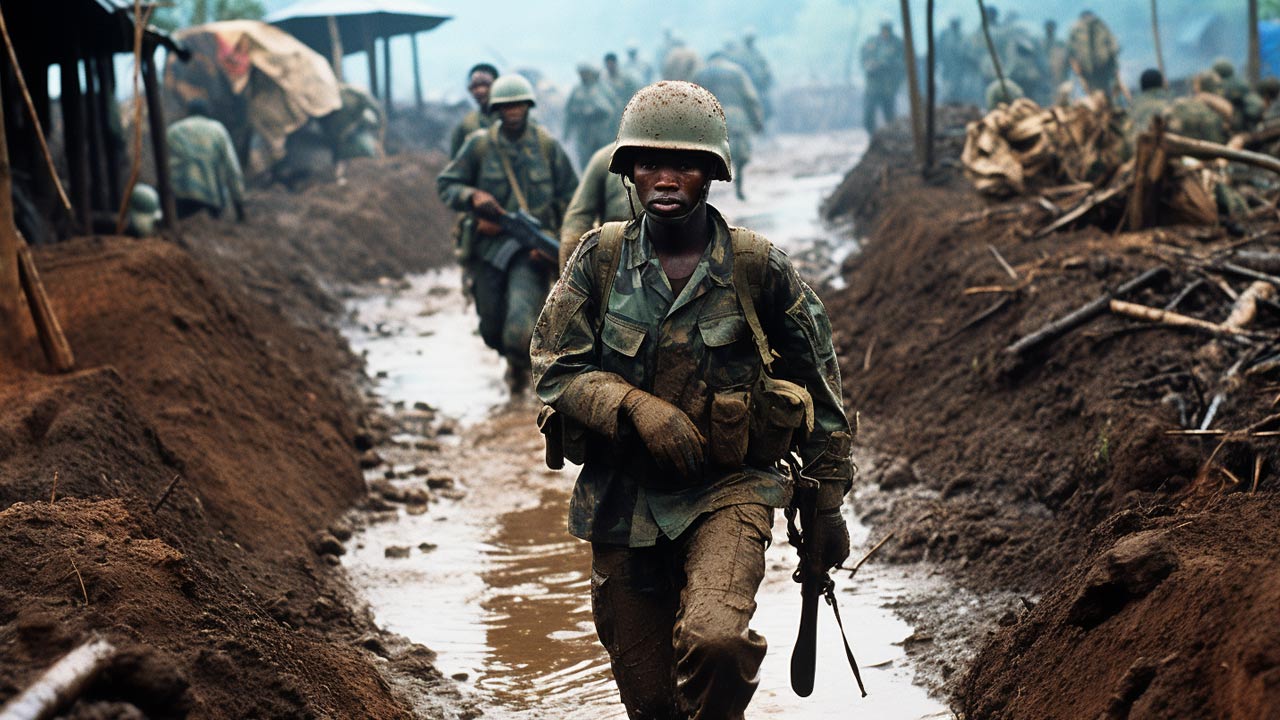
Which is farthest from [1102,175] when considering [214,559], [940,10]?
[940,10]

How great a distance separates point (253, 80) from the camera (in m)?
20.8

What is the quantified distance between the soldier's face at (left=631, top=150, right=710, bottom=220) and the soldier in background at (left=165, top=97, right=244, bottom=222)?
42.8 ft

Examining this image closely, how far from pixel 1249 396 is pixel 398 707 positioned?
10.4 feet

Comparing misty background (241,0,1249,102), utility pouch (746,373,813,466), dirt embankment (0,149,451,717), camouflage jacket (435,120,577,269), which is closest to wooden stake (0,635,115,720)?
dirt embankment (0,149,451,717)

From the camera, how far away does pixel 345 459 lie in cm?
804

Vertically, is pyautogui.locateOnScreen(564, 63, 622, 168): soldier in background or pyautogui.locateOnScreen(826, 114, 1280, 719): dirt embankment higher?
pyautogui.locateOnScreen(564, 63, 622, 168): soldier in background

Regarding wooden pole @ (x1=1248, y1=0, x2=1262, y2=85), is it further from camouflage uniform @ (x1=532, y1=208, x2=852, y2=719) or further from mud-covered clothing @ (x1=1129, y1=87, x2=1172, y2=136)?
camouflage uniform @ (x1=532, y1=208, x2=852, y2=719)

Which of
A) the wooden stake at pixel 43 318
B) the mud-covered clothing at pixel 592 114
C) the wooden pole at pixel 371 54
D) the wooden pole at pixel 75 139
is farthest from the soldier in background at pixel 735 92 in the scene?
the wooden stake at pixel 43 318

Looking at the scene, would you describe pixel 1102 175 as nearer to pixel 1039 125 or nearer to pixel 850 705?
pixel 1039 125

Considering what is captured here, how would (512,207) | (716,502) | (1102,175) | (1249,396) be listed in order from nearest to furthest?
1. (716,502)
2. (1249,396)
3. (512,207)
4. (1102,175)

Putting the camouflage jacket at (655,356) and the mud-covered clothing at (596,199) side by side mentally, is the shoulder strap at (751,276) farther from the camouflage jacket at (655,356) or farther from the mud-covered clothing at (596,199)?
the mud-covered clothing at (596,199)

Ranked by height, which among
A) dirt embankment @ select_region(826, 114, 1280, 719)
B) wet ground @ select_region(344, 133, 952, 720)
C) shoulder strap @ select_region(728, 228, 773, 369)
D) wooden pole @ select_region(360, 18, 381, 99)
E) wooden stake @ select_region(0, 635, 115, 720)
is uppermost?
wooden pole @ select_region(360, 18, 381, 99)

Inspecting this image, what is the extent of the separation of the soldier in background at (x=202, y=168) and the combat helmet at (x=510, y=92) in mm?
7735

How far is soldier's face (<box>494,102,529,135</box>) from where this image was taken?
9062 mm
